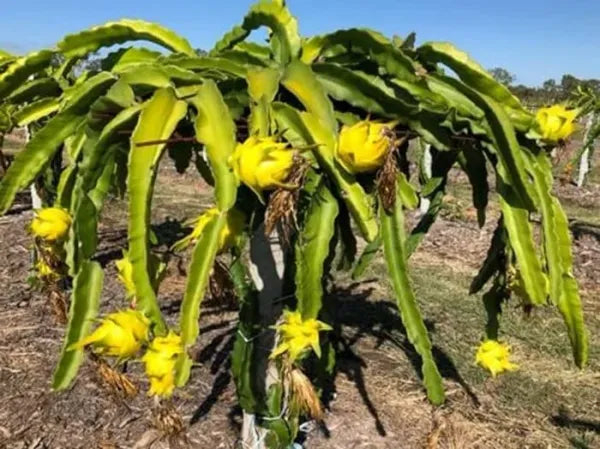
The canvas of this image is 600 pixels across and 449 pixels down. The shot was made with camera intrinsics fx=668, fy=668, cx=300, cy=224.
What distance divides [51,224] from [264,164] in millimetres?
575

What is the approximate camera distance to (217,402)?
233 cm

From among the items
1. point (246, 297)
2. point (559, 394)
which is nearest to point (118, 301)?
point (246, 297)

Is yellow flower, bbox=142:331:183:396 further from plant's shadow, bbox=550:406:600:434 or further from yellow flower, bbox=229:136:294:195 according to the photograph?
plant's shadow, bbox=550:406:600:434

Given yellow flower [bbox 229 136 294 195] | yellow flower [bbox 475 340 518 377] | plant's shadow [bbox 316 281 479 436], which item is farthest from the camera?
plant's shadow [bbox 316 281 479 436]

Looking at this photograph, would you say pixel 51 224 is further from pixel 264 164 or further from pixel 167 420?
pixel 264 164

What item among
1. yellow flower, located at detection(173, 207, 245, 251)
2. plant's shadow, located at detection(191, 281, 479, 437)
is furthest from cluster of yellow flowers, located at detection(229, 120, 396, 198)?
plant's shadow, located at detection(191, 281, 479, 437)

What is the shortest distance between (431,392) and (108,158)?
762 mm

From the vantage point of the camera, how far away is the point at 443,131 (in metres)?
1.23

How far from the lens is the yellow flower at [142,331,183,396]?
1.05 m

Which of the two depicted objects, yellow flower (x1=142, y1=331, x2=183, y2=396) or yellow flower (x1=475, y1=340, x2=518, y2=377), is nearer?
yellow flower (x1=142, y1=331, x2=183, y2=396)

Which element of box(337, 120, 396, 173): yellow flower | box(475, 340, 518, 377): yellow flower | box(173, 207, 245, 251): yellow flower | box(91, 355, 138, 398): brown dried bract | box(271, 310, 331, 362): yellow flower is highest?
box(337, 120, 396, 173): yellow flower

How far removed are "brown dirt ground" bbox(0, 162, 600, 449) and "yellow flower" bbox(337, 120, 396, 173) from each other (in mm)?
1069

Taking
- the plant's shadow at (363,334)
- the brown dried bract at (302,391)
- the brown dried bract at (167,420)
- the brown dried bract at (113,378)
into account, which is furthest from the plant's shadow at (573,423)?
the brown dried bract at (113,378)

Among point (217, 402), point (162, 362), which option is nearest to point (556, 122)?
point (162, 362)
